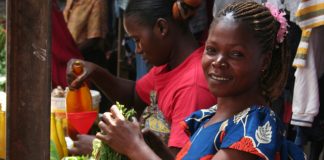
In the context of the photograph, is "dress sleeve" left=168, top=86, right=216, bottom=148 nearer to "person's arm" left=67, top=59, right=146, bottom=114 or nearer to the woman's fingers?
the woman's fingers

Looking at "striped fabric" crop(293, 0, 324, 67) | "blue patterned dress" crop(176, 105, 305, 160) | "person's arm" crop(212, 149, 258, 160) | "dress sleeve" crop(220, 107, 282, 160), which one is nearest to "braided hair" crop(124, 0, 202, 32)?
"striped fabric" crop(293, 0, 324, 67)

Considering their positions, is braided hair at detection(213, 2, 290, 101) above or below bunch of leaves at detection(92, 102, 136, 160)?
above

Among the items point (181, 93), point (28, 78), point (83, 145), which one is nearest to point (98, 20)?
point (83, 145)

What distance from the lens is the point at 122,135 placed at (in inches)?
80.6

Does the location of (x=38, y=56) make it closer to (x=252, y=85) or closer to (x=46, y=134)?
(x=46, y=134)

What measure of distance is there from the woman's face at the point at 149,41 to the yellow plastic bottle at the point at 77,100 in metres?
0.47

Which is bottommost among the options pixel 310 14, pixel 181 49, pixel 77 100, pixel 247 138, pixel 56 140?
pixel 56 140

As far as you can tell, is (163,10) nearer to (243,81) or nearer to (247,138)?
(243,81)

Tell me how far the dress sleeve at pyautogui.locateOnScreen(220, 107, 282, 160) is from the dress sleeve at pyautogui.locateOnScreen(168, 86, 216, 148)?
0.63 metres

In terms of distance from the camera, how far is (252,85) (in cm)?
191

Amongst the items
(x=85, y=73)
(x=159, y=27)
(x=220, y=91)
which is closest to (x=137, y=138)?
(x=220, y=91)

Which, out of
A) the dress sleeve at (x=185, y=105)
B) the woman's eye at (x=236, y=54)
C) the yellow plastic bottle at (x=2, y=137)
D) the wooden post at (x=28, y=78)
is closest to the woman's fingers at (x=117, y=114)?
the dress sleeve at (x=185, y=105)

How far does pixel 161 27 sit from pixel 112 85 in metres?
0.74

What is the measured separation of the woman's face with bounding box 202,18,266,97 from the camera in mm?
1852
